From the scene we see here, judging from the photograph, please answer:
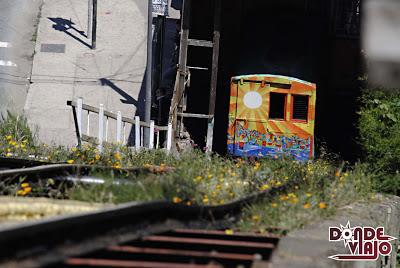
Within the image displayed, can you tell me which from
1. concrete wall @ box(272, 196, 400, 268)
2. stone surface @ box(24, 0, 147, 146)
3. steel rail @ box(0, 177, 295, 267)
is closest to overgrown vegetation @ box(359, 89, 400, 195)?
concrete wall @ box(272, 196, 400, 268)

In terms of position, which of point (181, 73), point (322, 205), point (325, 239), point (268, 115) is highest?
point (181, 73)

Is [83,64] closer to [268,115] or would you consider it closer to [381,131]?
[268,115]

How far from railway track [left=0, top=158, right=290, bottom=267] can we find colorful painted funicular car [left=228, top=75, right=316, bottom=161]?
40.8 feet

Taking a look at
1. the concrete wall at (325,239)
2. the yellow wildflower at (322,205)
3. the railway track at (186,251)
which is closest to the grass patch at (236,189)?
the yellow wildflower at (322,205)

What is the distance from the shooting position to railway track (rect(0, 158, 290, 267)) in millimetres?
4227

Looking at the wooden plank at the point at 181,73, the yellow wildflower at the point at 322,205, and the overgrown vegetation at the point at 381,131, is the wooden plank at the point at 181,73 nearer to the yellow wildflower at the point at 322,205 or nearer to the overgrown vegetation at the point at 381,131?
the overgrown vegetation at the point at 381,131

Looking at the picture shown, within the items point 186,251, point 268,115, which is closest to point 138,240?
point 186,251

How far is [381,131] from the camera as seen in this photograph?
40.3 ft

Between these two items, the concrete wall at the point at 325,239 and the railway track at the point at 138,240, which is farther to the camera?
the concrete wall at the point at 325,239

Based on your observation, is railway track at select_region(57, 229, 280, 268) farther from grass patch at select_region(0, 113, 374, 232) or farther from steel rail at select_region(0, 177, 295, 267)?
grass patch at select_region(0, 113, 374, 232)

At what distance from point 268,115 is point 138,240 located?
13.9 meters

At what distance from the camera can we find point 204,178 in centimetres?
767

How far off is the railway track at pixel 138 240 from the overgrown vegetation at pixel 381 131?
6238 millimetres

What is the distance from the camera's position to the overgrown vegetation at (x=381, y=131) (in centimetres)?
1177
